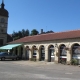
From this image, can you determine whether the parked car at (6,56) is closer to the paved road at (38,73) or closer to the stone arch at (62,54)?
the stone arch at (62,54)

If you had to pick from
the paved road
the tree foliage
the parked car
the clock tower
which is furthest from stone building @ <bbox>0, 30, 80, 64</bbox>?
the tree foliage

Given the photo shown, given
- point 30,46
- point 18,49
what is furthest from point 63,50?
point 18,49

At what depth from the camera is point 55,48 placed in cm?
3138

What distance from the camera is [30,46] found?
37.6 metres

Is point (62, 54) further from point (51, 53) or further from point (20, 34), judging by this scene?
point (20, 34)

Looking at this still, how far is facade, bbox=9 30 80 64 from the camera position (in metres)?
28.4

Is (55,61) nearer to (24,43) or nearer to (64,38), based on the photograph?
(64,38)

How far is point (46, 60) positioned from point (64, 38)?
562cm

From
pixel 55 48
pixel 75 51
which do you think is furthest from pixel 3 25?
pixel 75 51

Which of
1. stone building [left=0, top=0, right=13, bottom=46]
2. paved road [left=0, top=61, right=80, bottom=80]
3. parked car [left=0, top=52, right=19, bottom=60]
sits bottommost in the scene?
paved road [left=0, top=61, right=80, bottom=80]

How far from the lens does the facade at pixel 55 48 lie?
2839 cm

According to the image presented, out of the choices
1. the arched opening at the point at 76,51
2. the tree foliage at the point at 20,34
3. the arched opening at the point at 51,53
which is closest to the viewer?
the arched opening at the point at 76,51

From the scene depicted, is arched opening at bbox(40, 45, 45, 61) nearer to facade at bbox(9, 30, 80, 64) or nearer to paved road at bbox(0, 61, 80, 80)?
facade at bbox(9, 30, 80, 64)

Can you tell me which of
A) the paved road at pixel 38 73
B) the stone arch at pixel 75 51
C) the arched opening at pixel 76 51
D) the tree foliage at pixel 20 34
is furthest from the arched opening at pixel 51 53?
the tree foliage at pixel 20 34
